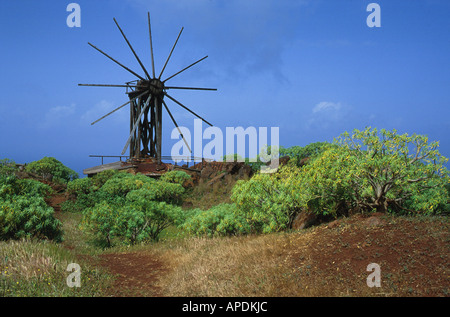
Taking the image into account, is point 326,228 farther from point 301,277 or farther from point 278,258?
point 301,277

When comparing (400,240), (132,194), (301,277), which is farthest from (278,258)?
(132,194)

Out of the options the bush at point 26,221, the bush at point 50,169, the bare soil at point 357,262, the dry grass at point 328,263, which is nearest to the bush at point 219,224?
the dry grass at point 328,263

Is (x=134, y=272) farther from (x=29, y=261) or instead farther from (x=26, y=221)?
(x=26, y=221)

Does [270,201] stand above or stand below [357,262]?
above

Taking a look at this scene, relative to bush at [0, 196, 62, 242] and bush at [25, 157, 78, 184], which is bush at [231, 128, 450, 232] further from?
bush at [25, 157, 78, 184]

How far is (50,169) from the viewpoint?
3719 cm

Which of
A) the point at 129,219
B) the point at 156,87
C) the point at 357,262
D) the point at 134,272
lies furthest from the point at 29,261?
the point at 156,87

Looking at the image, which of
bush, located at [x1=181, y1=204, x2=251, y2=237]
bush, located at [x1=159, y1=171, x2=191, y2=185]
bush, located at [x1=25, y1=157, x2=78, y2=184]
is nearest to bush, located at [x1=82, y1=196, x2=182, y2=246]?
bush, located at [x1=181, y1=204, x2=251, y2=237]

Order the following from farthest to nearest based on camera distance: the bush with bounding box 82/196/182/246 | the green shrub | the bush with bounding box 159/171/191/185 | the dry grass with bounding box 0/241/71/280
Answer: the bush with bounding box 159/171/191/185 → the green shrub → the bush with bounding box 82/196/182/246 → the dry grass with bounding box 0/241/71/280

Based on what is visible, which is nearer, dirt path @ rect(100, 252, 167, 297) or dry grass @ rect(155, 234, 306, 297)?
dry grass @ rect(155, 234, 306, 297)

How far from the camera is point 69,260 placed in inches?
342

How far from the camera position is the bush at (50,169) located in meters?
36.3

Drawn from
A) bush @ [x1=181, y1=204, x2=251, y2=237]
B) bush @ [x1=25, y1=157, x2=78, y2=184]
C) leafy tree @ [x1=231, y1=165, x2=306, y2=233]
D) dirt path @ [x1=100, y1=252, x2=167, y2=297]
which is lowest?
Result: dirt path @ [x1=100, y1=252, x2=167, y2=297]

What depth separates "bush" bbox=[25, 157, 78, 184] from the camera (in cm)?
3631
